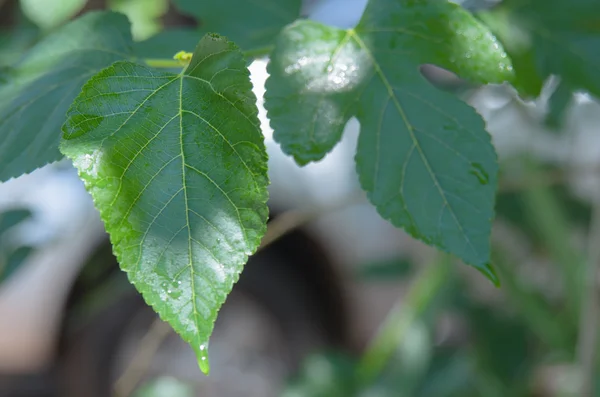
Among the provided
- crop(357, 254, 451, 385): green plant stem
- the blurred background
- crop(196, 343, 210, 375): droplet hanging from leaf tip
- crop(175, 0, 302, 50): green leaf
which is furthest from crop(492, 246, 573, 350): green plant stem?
crop(196, 343, 210, 375): droplet hanging from leaf tip

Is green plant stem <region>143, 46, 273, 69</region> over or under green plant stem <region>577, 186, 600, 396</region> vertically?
over

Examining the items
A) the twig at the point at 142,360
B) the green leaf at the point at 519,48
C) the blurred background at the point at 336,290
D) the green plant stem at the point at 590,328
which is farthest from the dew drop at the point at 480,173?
the twig at the point at 142,360

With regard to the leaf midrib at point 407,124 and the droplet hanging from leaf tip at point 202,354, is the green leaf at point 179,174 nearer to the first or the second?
the droplet hanging from leaf tip at point 202,354

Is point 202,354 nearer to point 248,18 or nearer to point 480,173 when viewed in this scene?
point 480,173

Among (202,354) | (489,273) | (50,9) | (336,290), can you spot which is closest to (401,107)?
(489,273)

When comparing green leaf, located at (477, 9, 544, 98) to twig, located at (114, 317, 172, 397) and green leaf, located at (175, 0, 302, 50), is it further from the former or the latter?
twig, located at (114, 317, 172, 397)

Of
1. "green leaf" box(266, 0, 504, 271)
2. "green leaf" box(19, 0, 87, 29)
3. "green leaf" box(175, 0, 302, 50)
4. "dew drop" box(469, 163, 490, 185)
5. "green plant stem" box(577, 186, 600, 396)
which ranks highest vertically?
"green leaf" box(266, 0, 504, 271)

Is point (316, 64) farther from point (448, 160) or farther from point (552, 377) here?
point (552, 377)
